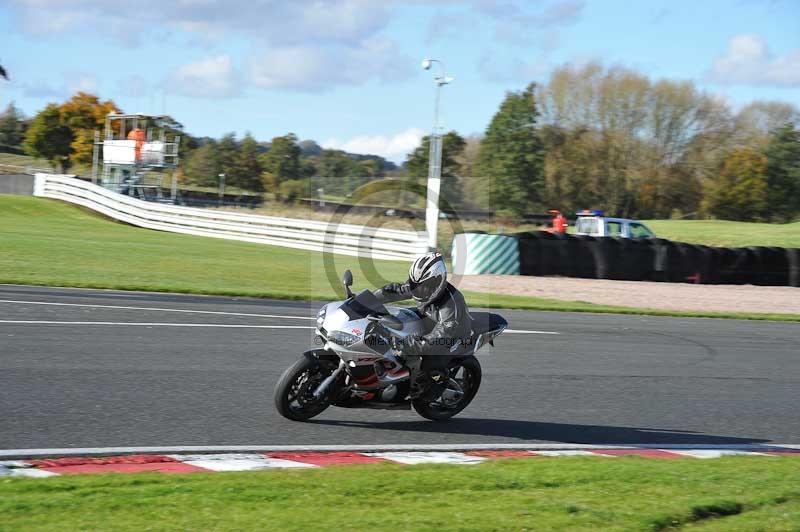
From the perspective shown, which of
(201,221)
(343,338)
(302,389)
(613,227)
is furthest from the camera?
(201,221)

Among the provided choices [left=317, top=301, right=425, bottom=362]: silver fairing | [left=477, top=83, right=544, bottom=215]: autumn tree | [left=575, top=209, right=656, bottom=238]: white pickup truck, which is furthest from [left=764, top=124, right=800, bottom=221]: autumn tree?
[left=317, top=301, right=425, bottom=362]: silver fairing

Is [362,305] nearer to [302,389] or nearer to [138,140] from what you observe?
[302,389]

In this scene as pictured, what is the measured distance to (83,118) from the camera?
275 ft

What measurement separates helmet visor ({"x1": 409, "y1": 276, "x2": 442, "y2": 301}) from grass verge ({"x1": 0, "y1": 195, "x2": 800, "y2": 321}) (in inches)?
79.4

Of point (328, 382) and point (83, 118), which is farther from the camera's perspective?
point (83, 118)

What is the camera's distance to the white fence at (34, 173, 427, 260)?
32.2 metres

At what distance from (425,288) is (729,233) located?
46555 millimetres

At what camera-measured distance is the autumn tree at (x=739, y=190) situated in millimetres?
66000

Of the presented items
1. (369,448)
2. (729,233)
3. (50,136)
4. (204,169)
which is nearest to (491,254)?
(369,448)

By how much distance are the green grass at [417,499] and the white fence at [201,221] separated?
57.9 feet

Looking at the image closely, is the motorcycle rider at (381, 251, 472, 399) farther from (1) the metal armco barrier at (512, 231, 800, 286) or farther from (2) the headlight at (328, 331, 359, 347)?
(1) the metal armco barrier at (512, 231, 800, 286)

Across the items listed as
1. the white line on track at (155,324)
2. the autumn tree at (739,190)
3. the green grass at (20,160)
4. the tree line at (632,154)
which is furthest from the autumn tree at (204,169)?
the white line on track at (155,324)

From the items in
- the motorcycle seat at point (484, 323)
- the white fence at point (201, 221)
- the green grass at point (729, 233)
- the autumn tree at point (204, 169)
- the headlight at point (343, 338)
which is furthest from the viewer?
the autumn tree at point (204, 169)

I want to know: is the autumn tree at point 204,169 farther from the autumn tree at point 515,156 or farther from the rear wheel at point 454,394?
the rear wheel at point 454,394
